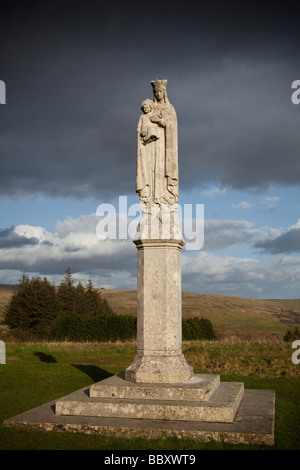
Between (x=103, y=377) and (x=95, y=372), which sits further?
(x=95, y=372)

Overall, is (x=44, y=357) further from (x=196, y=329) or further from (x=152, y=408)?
(x=152, y=408)

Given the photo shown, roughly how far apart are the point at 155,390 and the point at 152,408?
19.0 inches

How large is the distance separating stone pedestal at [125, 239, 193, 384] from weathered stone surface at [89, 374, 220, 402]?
0.88 ft

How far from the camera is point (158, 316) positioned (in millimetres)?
8156

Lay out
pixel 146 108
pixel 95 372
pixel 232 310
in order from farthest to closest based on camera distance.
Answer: pixel 232 310 < pixel 95 372 < pixel 146 108

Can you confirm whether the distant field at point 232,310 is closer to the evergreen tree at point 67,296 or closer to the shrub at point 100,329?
the evergreen tree at point 67,296

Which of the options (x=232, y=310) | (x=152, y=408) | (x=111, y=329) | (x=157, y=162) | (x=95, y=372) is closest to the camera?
(x=152, y=408)

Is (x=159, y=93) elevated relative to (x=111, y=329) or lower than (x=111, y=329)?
elevated

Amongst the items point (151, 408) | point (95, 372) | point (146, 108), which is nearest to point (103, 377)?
point (95, 372)

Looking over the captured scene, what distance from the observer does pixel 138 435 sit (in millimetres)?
6383

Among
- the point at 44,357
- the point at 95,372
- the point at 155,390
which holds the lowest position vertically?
the point at 44,357

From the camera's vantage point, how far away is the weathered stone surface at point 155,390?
23.9 feet
